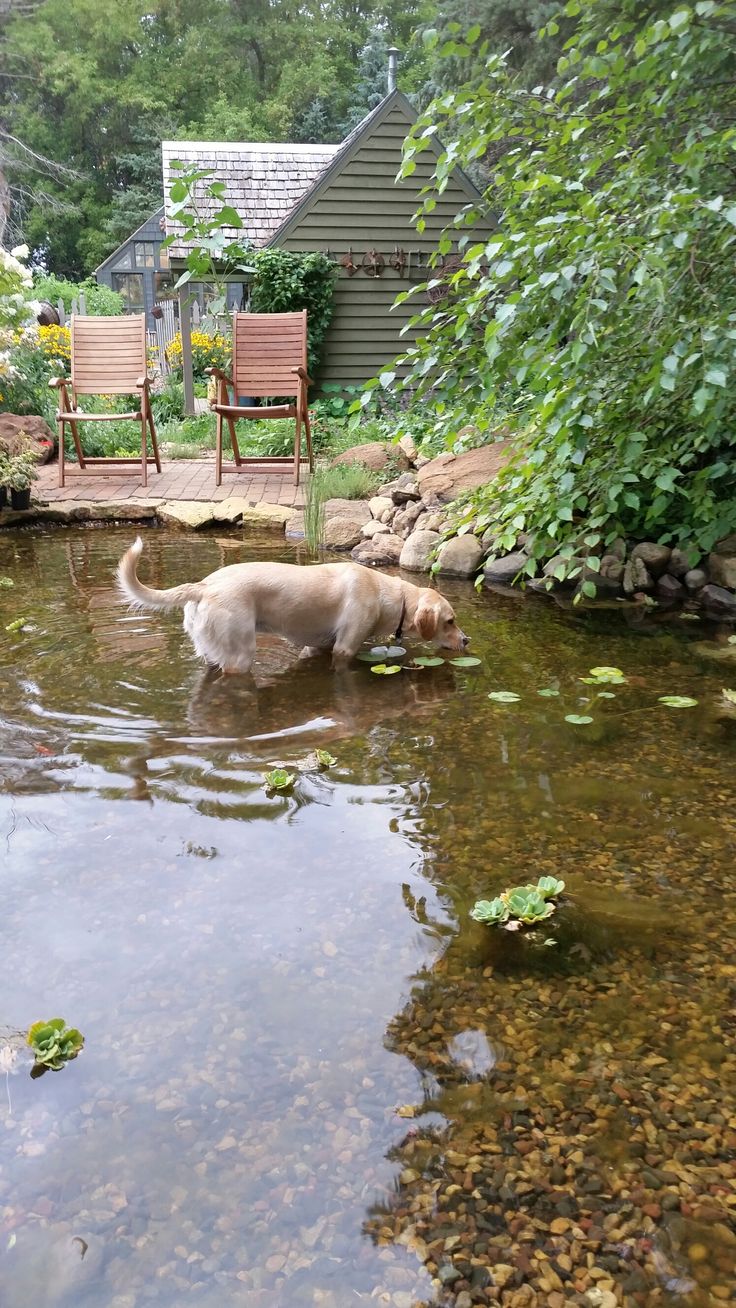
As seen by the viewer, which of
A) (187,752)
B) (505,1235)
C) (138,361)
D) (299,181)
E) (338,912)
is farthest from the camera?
(299,181)

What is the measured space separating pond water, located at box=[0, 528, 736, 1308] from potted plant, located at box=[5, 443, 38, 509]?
161 inches

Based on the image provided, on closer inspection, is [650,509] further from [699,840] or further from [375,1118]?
[375,1118]

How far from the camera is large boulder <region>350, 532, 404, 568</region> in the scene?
633 centimetres

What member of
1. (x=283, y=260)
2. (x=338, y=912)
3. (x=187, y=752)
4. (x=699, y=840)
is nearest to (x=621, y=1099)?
(x=338, y=912)

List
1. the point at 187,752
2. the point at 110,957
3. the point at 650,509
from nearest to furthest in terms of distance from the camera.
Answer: the point at 110,957 → the point at 187,752 → the point at 650,509

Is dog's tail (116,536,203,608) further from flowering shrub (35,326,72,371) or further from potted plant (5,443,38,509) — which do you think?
flowering shrub (35,326,72,371)

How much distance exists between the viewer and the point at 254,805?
288 centimetres

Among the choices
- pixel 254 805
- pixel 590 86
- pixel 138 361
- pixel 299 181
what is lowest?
pixel 254 805

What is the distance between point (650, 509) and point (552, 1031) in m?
3.65

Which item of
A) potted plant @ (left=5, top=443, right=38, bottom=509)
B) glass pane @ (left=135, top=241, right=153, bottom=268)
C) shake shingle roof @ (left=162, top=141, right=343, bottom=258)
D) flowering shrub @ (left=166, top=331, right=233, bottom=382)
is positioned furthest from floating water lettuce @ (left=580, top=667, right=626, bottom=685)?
glass pane @ (left=135, top=241, right=153, bottom=268)

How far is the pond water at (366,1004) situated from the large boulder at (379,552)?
269 centimetres

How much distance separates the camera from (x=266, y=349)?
9414mm

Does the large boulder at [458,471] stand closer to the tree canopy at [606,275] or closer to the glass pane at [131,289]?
the tree canopy at [606,275]

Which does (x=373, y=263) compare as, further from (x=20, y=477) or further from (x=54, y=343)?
(x=20, y=477)
